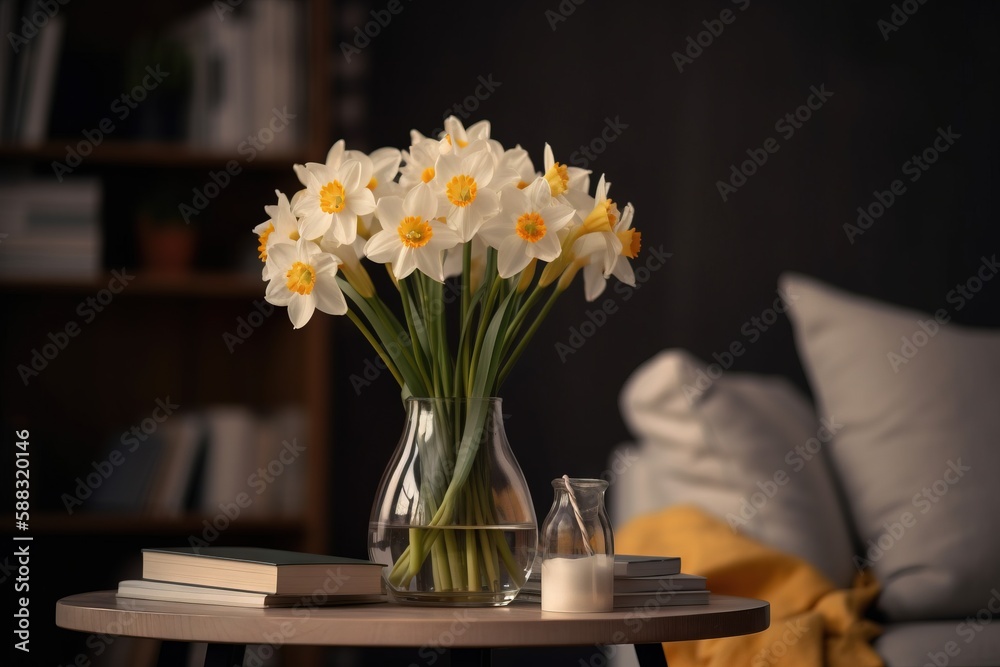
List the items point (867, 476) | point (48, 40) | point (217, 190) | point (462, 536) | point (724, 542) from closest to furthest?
point (462, 536)
point (724, 542)
point (867, 476)
point (48, 40)
point (217, 190)

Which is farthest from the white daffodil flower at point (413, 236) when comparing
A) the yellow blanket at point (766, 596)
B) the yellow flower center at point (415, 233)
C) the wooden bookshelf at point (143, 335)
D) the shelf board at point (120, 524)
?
the shelf board at point (120, 524)

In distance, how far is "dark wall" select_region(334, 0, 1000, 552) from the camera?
8.57 feet

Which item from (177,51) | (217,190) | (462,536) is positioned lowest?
(462,536)

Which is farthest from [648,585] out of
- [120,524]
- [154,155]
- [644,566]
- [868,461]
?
[154,155]

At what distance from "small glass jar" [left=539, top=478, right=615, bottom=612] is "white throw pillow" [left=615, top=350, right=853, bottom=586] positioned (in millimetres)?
718

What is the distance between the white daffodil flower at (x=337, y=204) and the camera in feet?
3.51

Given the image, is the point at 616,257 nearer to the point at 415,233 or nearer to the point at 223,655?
the point at 415,233

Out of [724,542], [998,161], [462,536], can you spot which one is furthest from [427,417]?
[998,161]

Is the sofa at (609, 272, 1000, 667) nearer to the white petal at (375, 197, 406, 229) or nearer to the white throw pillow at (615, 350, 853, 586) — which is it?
the white throw pillow at (615, 350, 853, 586)

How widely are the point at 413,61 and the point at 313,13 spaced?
349 millimetres

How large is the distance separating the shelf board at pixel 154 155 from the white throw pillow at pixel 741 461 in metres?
0.96

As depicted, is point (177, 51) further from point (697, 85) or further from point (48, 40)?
point (697, 85)

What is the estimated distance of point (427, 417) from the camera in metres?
1.07

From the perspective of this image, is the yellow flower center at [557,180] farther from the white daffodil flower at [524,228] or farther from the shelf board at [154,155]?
the shelf board at [154,155]
